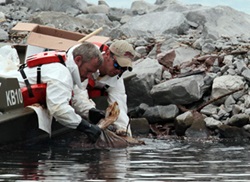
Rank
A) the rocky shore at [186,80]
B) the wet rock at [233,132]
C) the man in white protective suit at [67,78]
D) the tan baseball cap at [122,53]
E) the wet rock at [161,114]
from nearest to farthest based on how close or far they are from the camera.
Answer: the man in white protective suit at [67,78], the tan baseball cap at [122,53], the wet rock at [233,132], the rocky shore at [186,80], the wet rock at [161,114]

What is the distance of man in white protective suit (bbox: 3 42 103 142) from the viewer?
1193 centimetres

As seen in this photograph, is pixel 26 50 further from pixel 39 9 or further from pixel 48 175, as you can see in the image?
pixel 39 9

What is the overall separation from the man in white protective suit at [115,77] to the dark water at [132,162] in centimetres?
48

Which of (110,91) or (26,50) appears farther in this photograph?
(26,50)

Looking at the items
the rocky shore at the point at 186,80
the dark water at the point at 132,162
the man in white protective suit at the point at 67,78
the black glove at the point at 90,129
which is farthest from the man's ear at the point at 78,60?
the rocky shore at the point at 186,80

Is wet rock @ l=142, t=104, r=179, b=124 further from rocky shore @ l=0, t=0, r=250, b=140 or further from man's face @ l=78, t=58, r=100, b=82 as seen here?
man's face @ l=78, t=58, r=100, b=82

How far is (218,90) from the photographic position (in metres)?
15.8

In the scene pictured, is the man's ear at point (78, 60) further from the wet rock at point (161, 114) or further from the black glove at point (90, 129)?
the wet rock at point (161, 114)

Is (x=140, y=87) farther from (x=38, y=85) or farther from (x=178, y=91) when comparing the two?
(x=38, y=85)

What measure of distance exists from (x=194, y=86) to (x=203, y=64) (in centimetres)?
195

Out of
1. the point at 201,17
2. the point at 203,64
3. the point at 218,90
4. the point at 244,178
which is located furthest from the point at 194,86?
the point at 201,17

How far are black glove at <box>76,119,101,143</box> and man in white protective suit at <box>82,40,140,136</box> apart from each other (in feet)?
2.88

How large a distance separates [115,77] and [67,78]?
1.65 metres

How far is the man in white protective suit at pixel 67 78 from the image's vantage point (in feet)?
39.1
